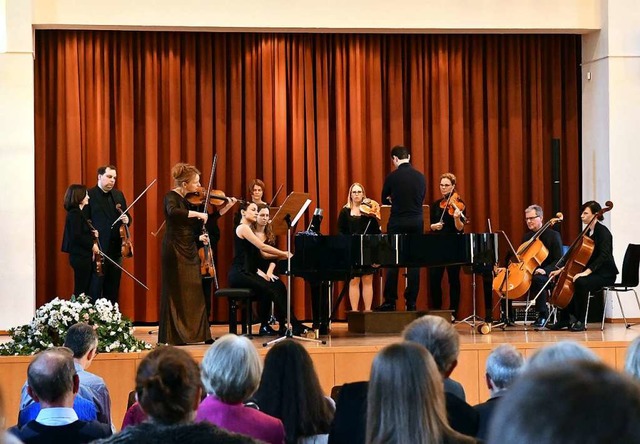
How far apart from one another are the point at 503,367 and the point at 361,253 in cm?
463

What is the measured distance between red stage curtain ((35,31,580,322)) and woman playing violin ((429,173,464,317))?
111cm

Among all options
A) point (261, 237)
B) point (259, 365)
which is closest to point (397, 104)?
point (261, 237)

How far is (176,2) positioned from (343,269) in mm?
3916

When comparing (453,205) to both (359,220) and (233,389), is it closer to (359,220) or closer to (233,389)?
(359,220)

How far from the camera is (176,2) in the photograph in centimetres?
1023

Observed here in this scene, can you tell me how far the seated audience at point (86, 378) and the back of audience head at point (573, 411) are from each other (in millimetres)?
3452

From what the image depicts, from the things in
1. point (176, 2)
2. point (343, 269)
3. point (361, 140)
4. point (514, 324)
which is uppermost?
point (176, 2)

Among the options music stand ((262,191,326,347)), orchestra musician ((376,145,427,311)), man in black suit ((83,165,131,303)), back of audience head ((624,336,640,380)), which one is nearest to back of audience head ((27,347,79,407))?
back of audience head ((624,336,640,380))

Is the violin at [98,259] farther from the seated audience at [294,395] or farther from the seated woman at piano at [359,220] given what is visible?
the seated audience at [294,395]

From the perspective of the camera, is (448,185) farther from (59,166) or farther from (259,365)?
(259,365)

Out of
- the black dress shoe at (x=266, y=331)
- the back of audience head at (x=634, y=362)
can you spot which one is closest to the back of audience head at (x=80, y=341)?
the back of audience head at (x=634, y=362)

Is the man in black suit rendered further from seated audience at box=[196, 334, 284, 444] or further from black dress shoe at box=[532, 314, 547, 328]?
seated audience at box=[196, 334, 284, 444]

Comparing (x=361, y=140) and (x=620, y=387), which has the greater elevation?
(x=361, y=140)

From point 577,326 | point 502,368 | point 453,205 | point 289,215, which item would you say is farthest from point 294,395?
point 453,205
